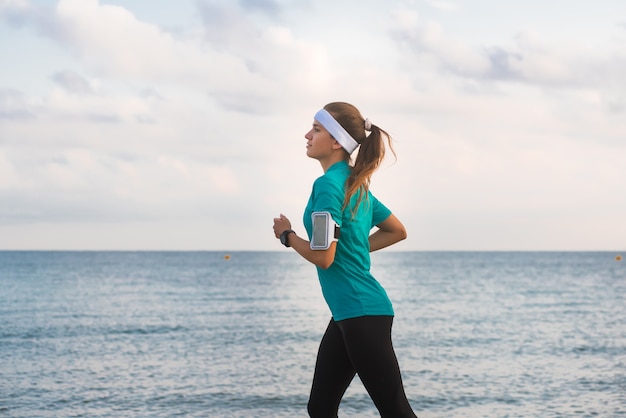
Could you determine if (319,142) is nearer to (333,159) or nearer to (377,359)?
(333,159)

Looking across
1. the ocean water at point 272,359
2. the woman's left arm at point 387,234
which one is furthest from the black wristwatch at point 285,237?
the ocean water at point 272,359

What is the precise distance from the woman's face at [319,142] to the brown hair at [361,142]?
82mm

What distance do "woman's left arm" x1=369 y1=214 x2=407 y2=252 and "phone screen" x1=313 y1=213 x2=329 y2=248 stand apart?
72 centimetres

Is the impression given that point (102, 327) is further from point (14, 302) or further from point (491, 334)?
point (14, 302)

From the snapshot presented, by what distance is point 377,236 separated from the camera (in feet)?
13.8

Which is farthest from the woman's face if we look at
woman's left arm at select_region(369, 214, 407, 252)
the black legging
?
the black legging

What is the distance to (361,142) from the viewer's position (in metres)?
3.80

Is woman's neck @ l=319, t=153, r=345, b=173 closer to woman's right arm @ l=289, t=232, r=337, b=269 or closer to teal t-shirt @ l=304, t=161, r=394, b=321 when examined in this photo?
teal t-shirt @ l=304, t=161, r=394, b=321

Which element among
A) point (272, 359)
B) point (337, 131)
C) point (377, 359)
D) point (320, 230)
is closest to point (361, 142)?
point (337, 131)

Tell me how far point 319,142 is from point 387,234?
0.71m

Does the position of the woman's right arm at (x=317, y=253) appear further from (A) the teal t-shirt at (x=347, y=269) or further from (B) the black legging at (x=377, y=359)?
(B) the black legging at (x=377, y=359)

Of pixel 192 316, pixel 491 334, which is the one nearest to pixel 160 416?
pixel 491 334

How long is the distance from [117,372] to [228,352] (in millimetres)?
3838

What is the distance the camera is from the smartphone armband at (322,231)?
11.3 feet
